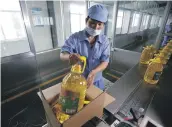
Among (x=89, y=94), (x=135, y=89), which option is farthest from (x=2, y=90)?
(x=135, y=89)

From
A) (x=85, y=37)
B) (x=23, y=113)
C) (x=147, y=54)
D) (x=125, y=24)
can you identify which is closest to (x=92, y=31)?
(x=85, y=37)

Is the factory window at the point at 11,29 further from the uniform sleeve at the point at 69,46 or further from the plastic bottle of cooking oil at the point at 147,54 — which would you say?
the plastic bottle of cooking oil at the point at 147,54

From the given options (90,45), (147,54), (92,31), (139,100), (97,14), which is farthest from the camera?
(147,54)

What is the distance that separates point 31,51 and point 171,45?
8.21ft

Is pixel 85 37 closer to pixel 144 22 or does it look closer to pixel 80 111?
pixel 80 111

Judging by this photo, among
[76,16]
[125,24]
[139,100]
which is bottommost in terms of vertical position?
[139,100]

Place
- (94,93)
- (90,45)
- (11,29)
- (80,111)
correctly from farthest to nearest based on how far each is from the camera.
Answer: (11,29), (90,45), (94,93), (80,111)

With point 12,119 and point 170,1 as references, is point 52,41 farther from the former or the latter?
point 170,1

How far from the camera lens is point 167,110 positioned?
73 centimetres

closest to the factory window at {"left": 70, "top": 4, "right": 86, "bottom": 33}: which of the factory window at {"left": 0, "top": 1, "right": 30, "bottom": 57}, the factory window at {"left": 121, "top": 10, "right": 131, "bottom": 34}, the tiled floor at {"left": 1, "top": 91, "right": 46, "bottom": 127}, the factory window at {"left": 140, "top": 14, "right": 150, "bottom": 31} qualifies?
the factory window at {"left": 121, "top": 10, "right": 131, "bottom": 34}

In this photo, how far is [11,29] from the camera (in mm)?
2568

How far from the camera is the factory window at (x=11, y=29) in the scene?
7.66 ft

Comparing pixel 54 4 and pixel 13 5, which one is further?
pixel 54 4

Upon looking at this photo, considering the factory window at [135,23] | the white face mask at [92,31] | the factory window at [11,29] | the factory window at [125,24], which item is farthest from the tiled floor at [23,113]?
the factory window at [135,23]
